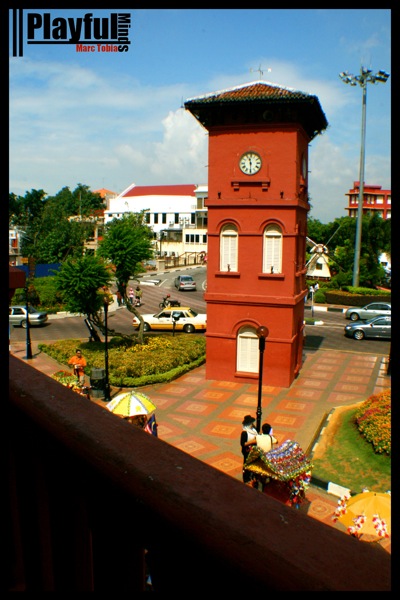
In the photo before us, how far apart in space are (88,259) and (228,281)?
641 cm

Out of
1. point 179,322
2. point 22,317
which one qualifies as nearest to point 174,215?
point 22,317

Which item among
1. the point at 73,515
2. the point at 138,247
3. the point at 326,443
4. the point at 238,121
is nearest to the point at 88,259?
the point at 138,247

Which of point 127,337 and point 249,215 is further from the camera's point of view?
point 127,337

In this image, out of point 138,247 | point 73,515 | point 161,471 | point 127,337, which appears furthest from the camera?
point 127,337

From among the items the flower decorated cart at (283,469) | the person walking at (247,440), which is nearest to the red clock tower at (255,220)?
the person walking at (247,440)

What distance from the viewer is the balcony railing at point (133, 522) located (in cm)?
85

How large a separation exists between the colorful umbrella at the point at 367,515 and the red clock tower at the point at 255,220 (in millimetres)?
8439

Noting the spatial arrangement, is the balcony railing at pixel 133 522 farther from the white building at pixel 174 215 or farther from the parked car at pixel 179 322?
the white building at pixel 174 215

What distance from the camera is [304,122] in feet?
51.7

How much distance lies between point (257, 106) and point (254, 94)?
0.35 m

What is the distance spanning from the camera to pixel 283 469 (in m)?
7.67

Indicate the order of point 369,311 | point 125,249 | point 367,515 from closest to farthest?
point 367,515
point 125,249
point 369,311

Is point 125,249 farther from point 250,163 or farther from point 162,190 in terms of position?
point 162,190
